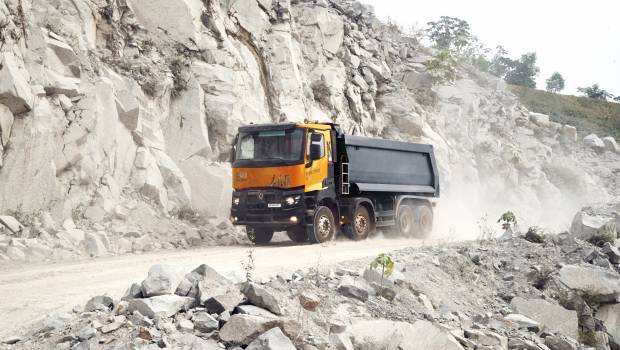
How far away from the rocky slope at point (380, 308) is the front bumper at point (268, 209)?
3.19m

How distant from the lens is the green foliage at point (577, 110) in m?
50.9

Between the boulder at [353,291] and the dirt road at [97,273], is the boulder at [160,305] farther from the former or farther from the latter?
the boulder at [353,291]

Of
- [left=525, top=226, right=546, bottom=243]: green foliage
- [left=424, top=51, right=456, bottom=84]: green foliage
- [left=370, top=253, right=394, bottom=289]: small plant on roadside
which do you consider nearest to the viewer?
[left=370, top=253, right=394, bottom=289]: small plant on roadside

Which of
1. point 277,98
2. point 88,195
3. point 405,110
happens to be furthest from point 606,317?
point 405,110

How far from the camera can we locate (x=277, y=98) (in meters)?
23.0

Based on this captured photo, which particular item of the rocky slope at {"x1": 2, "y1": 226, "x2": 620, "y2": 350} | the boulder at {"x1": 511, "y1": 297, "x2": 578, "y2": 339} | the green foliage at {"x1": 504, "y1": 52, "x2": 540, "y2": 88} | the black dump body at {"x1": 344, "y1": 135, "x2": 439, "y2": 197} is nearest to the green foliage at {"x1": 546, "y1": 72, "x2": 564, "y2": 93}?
the green foliage at {"x1": 504, "y1": 52, "x2": 540, "y2": 88}

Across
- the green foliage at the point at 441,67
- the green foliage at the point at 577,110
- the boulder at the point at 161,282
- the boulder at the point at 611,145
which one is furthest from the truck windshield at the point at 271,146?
the green foliage at the point at 577,110

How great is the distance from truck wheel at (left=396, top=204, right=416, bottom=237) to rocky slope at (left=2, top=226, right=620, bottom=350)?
4438 mm

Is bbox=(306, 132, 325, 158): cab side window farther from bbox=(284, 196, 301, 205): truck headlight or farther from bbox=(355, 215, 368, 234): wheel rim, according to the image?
bbox=(355, 215, 368, 234): wheel rim

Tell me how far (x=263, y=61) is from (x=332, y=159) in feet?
31.2

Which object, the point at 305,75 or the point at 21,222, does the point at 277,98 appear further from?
the point at 21,222

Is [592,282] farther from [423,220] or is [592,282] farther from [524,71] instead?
[524,71]

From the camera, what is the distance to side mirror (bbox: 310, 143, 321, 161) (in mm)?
14281

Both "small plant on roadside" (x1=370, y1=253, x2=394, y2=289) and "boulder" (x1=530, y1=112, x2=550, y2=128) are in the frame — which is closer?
"small plant on roadside" (x1=370, y1=253, x2=394, y2=289)
